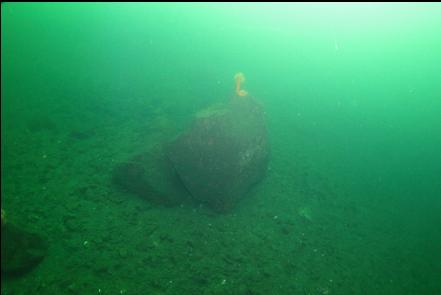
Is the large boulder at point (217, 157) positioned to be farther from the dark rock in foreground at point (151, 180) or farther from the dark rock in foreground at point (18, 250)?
the dark rock in foreground at point (18, 250)

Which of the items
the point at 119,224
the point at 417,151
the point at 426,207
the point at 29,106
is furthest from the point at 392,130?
the point at 29,106

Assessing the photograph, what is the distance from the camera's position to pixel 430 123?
12.0 metres

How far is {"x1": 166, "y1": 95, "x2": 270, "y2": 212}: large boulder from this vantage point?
6.79 metres

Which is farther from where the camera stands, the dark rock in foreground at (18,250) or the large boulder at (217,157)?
the large boulder at (217,157)

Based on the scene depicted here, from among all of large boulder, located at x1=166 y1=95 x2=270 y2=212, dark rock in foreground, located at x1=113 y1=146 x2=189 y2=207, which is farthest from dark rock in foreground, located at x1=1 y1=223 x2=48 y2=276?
large boulder, located at x1=166 y1=95 x2=270 y2=212

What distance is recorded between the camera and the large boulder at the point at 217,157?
6789 millimetres

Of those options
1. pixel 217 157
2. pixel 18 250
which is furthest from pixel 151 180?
pixel 18 250

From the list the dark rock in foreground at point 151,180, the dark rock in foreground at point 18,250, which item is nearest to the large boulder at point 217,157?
the dark rock in foreground at point 151,180

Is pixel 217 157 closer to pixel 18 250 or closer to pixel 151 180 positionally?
pixel 151 180

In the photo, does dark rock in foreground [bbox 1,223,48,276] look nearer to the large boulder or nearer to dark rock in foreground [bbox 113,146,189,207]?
dark rock in foreground [bbox 113,146,189,207]

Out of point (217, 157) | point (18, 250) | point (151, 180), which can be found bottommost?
point (151, 180)

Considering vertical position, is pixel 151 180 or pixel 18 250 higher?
pixel 18 250

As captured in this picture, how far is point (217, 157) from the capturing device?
22.5 feet

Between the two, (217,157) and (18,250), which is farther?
(217,157)
